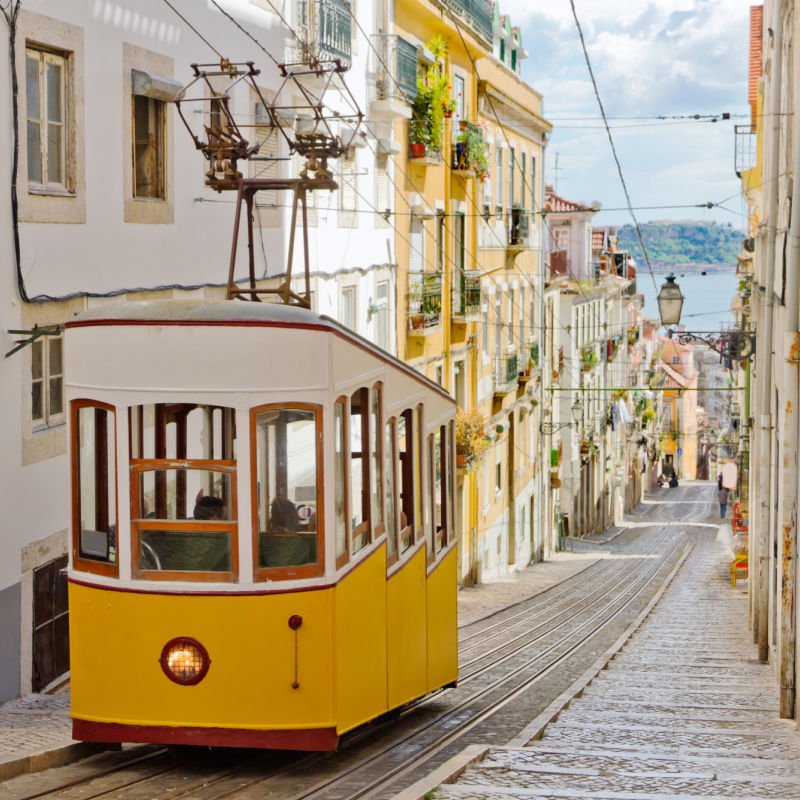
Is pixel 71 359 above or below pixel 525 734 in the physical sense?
above

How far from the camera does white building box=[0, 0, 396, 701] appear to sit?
11.3 meters

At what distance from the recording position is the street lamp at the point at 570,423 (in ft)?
136

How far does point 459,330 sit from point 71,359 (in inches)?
827

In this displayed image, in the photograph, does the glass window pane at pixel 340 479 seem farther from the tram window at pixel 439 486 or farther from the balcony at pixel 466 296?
the balcony at pixel 466 296

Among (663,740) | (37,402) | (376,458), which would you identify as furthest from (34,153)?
(663,740)

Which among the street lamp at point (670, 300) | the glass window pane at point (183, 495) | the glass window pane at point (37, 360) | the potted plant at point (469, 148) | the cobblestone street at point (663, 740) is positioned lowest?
the cobblestone street at point (663, 740)

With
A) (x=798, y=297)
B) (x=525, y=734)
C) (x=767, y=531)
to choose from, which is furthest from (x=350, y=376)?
(x=767, y=531)

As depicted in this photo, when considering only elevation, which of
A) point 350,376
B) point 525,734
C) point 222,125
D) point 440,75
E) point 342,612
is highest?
point 440,75

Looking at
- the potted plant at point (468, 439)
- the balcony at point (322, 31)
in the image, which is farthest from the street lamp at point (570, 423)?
the balcony at point (322, 31)

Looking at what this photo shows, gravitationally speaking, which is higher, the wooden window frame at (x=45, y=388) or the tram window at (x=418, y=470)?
the wooden window frame at (x=45, y=388)

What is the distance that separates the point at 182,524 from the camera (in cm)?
780

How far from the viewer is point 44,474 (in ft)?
38.6

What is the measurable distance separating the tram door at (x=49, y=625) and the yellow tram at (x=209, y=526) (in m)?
3.60

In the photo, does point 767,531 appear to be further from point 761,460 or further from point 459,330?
point 459,330
